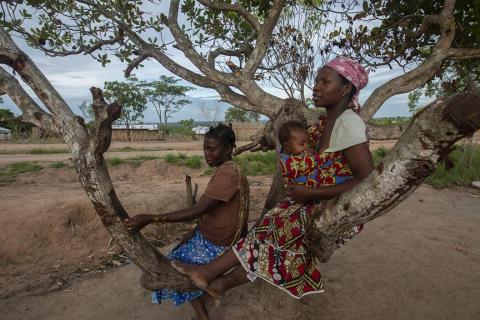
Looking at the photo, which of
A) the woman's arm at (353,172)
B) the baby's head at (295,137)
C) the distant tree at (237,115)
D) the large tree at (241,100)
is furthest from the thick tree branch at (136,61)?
the distant tree at (237,115)

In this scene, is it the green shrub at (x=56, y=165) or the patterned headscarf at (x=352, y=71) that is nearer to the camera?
the patterned headscarf at (x=352, y=71)

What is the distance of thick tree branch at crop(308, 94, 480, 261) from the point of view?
3.63ft

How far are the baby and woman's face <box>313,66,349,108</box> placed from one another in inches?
8.2

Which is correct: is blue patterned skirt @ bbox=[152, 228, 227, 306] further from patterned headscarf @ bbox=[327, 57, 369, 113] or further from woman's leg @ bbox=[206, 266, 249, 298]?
patterned headscarf @ bbox=[327, 57, 369, 113]

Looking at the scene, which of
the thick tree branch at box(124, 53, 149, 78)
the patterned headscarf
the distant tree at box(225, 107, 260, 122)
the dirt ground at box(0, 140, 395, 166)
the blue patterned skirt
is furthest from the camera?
the distant tree at box(225, 107, 260, 122)

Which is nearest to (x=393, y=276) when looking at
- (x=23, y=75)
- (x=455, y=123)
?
(x=455, y=123)

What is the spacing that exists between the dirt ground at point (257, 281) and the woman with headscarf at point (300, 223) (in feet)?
2.33

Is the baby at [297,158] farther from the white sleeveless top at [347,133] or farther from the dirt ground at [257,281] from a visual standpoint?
the dirt ground at [257,281]

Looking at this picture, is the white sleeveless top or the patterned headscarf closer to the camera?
the white sleeveless top

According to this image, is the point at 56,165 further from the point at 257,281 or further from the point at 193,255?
the point at 193,255

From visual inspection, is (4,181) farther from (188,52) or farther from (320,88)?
(320,88)

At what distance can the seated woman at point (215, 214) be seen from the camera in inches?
83.7

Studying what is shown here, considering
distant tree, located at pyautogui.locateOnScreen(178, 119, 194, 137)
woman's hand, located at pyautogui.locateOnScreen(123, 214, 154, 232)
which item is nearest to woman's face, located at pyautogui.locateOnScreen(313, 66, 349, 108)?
woman's hand, located at pyautogui.locateOnScreen(123, 214, 154, 232)

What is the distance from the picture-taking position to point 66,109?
82.5 inches
